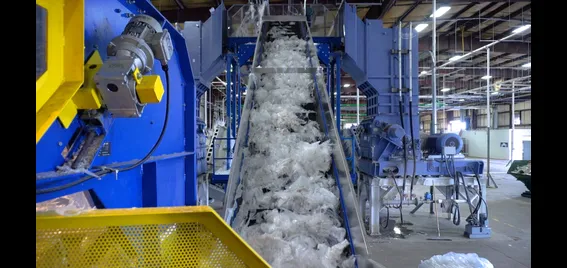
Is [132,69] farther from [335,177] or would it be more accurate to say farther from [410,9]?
[410,9]

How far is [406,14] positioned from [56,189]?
1017 centimetres

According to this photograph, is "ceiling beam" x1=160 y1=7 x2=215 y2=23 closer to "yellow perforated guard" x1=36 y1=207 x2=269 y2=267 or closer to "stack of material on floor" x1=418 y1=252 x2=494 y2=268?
"stack of material on floor" x1=418 y1=252 x2=494 y2=268

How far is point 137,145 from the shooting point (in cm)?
184

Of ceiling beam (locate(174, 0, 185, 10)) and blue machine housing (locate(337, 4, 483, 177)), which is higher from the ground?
ceiling beam (locate(174, 0, 185, 10))

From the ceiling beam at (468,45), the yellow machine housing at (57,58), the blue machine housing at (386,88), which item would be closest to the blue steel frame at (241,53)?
the blue machine housing at (386,88)

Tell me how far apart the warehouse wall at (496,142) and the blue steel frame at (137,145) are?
58.3ft

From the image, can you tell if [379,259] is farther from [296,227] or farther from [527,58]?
[527,58]

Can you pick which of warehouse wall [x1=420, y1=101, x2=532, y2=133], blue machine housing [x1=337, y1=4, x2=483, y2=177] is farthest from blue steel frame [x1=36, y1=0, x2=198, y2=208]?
warehouse wall [x1=420, y1=101, x2=532, y2=133]

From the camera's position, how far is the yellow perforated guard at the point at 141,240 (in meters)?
0.94

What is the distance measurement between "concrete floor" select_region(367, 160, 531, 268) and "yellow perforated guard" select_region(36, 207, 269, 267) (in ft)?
11.4

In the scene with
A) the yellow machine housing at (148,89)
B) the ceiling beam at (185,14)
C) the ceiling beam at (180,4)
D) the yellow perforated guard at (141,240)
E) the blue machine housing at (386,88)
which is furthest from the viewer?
the ceiling beam at (185,14)

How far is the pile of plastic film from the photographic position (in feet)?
6.52

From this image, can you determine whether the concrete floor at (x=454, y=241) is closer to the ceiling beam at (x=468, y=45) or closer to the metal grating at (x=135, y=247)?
the metal grating at (x=135, y=247)

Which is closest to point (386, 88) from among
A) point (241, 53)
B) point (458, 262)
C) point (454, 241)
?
point (241, 53)
